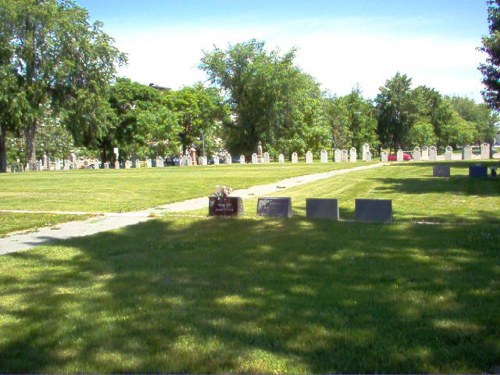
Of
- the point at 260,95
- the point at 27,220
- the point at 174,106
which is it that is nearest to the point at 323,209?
the point at 27,220

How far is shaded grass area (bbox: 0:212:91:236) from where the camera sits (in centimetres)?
1166

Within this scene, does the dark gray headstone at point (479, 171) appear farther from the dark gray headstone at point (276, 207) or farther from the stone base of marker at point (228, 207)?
the stone base of marker at point (228, 207)

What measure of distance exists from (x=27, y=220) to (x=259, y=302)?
903 centimetres

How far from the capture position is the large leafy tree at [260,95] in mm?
68188

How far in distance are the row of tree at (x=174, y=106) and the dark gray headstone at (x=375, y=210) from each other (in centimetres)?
4514

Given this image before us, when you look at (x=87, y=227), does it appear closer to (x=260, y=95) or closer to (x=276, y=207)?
(x=276, y=207)

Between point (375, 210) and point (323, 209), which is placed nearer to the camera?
point (375, 210)

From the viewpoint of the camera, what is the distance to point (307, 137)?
74.1 meters

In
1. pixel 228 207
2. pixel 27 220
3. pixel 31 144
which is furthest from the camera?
pixel 31 144

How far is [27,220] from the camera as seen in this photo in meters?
12.7

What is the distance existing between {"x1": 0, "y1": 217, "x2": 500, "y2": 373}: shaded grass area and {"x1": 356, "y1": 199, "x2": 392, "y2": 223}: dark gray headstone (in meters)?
1.70

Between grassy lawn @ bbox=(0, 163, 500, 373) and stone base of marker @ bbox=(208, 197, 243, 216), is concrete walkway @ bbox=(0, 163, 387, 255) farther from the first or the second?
stone base of marker @ bbox=(208, 197, 243, 216)

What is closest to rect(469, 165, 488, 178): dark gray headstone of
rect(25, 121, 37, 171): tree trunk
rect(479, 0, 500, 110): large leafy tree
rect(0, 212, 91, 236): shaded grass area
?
rect(479, 0, 500, 110): large leafy tree

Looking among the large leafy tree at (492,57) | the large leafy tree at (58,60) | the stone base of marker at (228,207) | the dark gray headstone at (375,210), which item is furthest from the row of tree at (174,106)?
the dark gray headstone at (375,210)
